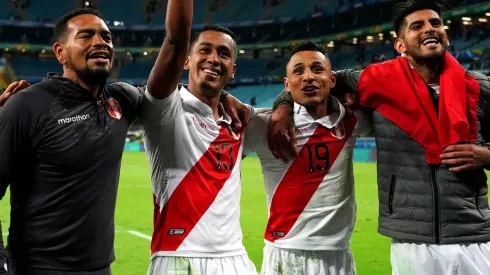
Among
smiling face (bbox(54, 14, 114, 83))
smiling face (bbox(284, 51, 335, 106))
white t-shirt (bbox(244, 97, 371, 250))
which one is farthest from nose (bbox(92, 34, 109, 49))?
smiling face (bbox(284, 51, 335, 106))

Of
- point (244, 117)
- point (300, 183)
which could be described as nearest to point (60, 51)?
point (244, 117)

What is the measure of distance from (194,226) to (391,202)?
3.67 feet

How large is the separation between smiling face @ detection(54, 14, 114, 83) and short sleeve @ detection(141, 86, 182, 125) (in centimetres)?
25

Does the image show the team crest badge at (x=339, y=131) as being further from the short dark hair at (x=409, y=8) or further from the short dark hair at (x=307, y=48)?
the short dark hair at (x=409, y=8)

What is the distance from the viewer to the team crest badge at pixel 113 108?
9.22ft

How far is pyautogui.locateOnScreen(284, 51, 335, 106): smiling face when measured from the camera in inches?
135

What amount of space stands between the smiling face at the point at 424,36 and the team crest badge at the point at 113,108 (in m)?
1.70

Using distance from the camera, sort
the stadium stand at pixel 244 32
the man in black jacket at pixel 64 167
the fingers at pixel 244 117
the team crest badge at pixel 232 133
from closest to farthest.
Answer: the man in black jacket at pixel 64 167, the team crest badge at pixel 232 133, the fingers at pixel 244 117, the stadium stand at pixel 244 32

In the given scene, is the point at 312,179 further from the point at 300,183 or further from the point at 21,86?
the point at 21,86

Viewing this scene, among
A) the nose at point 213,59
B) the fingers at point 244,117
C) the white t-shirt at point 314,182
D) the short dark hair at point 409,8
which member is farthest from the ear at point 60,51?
the short dark hair at point 409,8

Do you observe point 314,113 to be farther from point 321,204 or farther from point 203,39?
point 203,39

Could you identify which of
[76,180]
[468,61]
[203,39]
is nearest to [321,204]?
[203,39]

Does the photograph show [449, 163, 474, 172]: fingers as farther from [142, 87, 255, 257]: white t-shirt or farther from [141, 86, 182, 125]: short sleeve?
[141, 86, 182, 125]: short sleeve

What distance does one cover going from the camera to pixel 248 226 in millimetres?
8258
